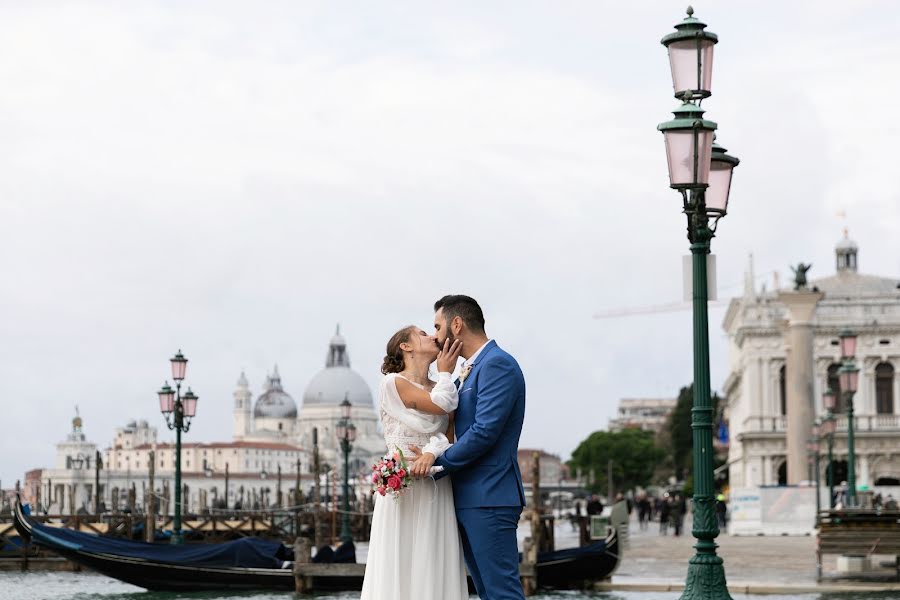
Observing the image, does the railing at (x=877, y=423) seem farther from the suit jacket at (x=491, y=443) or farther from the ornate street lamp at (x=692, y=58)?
the suit jacket at (x=491, y=443)

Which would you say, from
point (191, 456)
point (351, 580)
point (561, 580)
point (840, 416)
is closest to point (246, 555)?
point (351, 580)

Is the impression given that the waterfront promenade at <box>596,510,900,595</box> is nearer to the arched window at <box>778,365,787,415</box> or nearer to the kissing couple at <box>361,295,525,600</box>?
the kissing couple at <box>361,295,525,600</box>

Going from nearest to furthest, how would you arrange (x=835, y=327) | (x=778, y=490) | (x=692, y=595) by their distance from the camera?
(x=692, y=595), (x=778, y=490), (x=835, y=327)

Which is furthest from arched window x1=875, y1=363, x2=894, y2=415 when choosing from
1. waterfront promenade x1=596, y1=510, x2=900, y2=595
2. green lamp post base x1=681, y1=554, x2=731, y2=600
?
green lamp post base x1=681, y1=554, x2=731, y2=600

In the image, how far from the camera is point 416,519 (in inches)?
251

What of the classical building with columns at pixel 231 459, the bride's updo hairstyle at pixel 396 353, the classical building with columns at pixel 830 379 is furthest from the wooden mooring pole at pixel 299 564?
the classical building with columns at pixel 231 459

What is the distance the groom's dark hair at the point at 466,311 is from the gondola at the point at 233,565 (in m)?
12.3

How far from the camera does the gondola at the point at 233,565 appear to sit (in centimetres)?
1883

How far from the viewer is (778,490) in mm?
34188

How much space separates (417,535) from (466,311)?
936 millimetres

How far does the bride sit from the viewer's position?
6320 mm

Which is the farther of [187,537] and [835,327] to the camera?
[835,327]

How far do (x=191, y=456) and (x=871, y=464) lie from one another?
13189cm

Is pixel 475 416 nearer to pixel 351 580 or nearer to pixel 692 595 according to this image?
pixel 692 595
